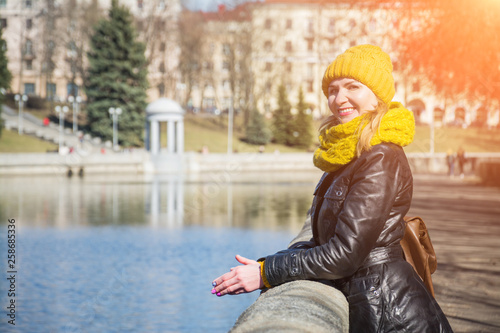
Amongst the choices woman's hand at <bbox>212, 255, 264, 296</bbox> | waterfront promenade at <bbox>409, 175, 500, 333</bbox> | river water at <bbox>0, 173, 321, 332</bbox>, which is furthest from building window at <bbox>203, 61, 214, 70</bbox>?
woman's hand at <bbox>212, 255, 264, 296</bbox>

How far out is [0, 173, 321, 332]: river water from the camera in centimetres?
998

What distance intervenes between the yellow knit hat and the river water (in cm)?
671

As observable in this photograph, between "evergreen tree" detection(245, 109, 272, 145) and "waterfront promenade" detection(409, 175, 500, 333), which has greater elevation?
"evergreen tree" detection(245, 109, 272, 145)

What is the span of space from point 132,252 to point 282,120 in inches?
2016

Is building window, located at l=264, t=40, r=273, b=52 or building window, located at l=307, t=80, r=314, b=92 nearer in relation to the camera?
building window, located at l=264, t=40, r=273, b=52

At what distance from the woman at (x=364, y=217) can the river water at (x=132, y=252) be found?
658cm

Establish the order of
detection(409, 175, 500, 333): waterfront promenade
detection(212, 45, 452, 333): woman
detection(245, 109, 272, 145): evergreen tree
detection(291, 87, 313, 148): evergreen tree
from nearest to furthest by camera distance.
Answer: detection(212, 45, 452, 333): woman
detection(409, 175, 500, 333): waterfront promenade
detection(245, 109, 272, 145): evergreen tree
detection(291, 87, 313, 148): evergreen tree

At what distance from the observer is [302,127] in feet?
214

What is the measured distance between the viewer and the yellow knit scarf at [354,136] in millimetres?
2848

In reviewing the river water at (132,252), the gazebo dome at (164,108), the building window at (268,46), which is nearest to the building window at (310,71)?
the building window at (268,46)

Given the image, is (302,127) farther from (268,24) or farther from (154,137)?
(154,137)

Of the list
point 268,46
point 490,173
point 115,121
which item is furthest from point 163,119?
point 490,173

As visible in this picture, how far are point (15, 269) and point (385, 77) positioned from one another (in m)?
11.2

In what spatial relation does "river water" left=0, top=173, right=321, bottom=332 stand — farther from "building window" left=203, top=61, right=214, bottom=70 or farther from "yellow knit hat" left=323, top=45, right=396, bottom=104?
"building window" left=203, top=61, right=214, bottom=70
